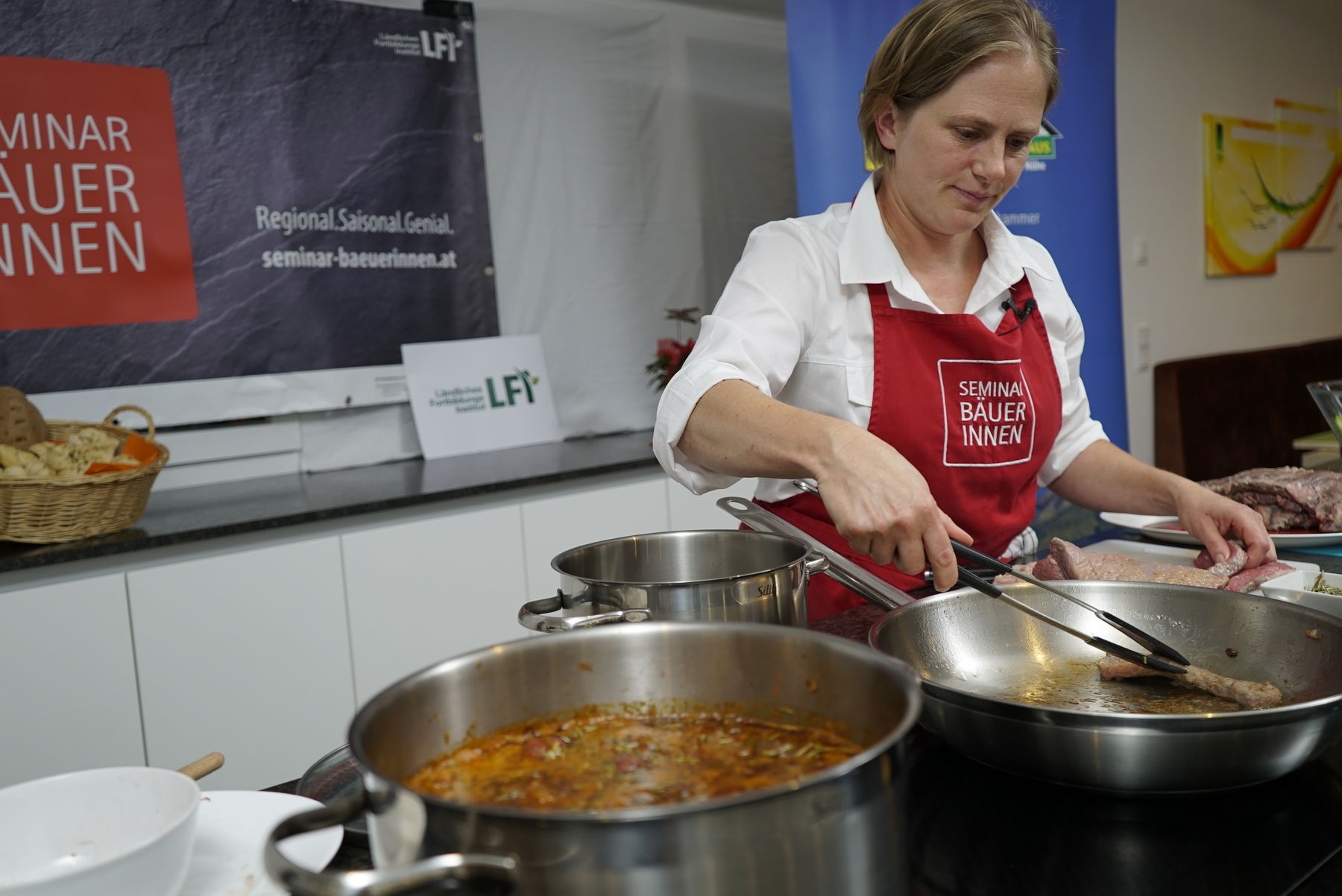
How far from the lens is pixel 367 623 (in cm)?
261

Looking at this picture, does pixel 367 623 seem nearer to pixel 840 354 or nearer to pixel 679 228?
pixel 840 354

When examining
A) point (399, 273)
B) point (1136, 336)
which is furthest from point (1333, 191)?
point (399, 273)

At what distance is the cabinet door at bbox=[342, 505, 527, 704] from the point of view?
2.61m

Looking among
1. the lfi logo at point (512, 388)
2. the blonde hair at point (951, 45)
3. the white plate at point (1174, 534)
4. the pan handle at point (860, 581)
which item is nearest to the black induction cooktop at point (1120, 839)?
the pan handle at point (860, 581)

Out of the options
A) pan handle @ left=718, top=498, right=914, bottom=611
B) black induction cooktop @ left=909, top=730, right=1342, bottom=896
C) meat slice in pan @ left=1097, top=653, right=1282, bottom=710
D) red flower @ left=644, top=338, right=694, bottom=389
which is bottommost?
black induction cooktop @ left=909, top=730, right=1342, bottom=896

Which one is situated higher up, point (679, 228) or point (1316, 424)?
point (679, 228)

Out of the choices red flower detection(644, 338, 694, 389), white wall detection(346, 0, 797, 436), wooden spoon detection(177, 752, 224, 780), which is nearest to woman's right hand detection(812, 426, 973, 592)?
wooden spoon detection(177, 752, 224, 780)

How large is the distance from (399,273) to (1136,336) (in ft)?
11.1

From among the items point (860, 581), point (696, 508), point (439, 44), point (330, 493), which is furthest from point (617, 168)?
point (860, 581)

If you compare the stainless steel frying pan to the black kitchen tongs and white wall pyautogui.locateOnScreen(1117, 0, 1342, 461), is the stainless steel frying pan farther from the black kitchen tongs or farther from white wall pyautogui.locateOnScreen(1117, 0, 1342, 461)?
white wall pyautogui.locateOnScreen(1117, 0, 1342, 461)

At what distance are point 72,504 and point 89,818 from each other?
66.0 inches

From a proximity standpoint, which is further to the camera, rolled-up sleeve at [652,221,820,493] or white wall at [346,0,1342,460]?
white wall at [346,0,1342,460]

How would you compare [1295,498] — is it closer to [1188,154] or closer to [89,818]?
[89,818]

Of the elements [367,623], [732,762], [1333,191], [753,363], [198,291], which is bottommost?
[367,623]
